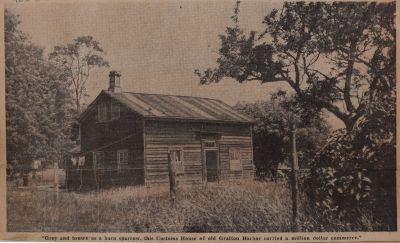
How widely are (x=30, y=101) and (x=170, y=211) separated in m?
3.38

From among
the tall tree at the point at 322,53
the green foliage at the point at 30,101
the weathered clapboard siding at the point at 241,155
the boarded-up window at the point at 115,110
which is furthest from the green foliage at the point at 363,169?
the green foliage at the point at 30,101

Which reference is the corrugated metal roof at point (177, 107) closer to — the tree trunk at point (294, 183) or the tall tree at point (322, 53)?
the tall tree at point (322, 53)

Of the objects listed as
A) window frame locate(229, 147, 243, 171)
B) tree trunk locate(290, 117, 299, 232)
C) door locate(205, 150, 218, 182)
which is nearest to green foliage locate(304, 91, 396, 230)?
tree trunk locate(290, 117, 299, 232)

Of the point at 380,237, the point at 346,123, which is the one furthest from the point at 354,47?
the point at 380,237

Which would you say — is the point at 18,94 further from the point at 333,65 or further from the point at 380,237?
the point at 380,237

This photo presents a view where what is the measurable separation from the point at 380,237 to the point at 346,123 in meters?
2.13

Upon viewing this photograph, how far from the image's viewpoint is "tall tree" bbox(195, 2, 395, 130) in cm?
1116

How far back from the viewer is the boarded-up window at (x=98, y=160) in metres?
→ 11.6

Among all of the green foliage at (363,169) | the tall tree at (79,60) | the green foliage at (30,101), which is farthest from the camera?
the green foliage at (30,101)

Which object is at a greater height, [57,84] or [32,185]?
[57,84]

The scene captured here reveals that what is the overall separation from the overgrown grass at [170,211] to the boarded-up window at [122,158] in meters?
0.43

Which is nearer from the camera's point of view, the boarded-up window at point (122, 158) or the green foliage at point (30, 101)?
the boarded-up window at point (122, 158)

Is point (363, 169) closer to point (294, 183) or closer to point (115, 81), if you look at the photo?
point (294, 183)

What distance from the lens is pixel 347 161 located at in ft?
35.7
